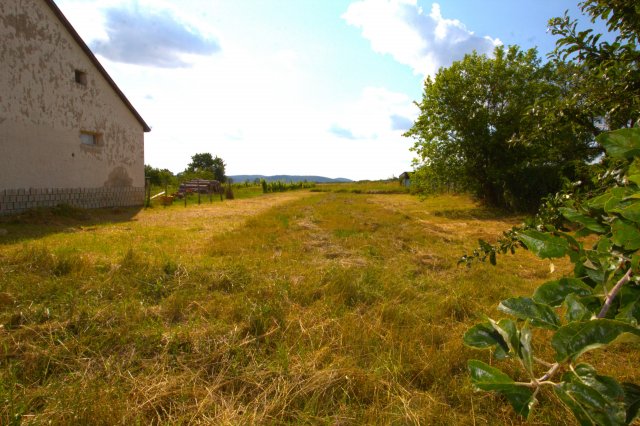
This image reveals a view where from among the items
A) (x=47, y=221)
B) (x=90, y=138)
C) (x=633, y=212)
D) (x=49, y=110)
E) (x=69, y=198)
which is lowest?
(x=47, y=221)

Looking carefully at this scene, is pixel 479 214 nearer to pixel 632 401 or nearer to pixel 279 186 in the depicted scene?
pixel 632 401

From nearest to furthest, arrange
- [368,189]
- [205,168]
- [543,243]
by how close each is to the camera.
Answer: [543,243] → [368,189] → [205,168]

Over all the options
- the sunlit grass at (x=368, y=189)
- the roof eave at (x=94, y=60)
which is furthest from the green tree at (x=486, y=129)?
the sunlit grass at (x=368, y=189)

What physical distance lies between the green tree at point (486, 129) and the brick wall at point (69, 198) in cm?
1432

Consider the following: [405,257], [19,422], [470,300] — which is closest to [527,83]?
[405,257]

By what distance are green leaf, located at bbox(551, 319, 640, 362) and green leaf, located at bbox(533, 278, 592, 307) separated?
226mm

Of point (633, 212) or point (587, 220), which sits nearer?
point (633, 212)

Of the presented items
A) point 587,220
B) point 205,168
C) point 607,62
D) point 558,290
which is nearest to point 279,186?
point 205,168

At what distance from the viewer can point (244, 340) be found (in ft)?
10.3

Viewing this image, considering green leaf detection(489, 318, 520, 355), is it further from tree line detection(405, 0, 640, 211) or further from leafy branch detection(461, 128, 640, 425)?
tree line detection(405, 0, 640, 211)

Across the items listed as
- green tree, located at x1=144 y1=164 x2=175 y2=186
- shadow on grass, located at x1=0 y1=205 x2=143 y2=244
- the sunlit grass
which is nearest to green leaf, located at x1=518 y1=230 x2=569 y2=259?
shadow on grass, located at x1=0 y1=205 x2=143 y2=244

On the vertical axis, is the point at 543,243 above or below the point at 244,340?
above

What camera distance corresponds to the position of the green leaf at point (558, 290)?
91 centimetres

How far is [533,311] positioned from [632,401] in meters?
0.23
